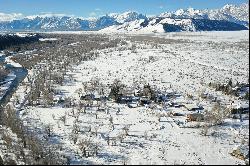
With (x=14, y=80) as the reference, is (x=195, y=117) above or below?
below

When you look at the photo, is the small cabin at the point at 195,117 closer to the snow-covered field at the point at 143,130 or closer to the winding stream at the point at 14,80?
the snow-covered field at the point at 143,130

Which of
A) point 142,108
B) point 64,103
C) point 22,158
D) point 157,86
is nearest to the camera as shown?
point 22,158

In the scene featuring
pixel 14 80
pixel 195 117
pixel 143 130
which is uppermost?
pixel 14 80

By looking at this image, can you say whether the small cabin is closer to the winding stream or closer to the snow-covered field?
the snow-covered field

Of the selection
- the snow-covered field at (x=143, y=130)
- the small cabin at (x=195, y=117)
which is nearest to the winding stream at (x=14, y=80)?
the snow-covered field at (x=143, y=130)

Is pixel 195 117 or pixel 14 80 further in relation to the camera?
pixel 14 80

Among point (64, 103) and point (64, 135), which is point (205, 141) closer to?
point (64, 135)

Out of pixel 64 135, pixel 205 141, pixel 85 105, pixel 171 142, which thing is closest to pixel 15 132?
pixel 64 135

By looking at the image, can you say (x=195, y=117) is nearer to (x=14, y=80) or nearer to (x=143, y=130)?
(x=143, y=130)

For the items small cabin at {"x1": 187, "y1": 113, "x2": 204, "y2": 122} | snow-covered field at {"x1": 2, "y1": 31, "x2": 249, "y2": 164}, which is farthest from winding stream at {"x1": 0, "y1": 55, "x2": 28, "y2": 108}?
small cabin at {"x1": 187, "y1": 113, "x2": 204, "y2": 122}

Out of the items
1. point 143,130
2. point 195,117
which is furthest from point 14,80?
point 195,117

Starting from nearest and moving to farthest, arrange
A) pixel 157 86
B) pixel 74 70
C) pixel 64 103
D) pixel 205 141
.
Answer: pixel 205 141 → pixel 64 103 → pixel 157 86 → pixel 74 70
